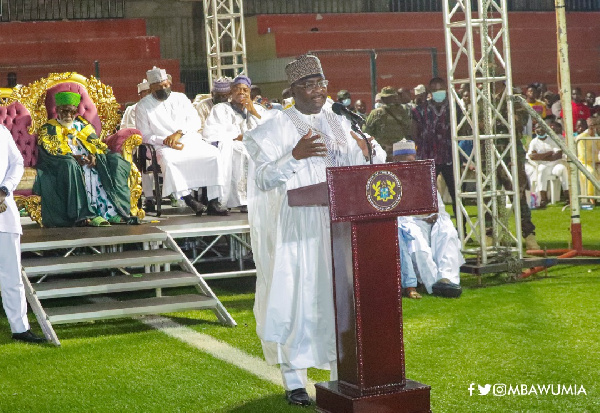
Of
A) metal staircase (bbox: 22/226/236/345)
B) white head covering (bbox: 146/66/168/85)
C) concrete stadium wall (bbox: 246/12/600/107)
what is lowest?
metal staircase (bbox: 22/226/236/345)

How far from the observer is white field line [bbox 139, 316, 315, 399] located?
6.02m

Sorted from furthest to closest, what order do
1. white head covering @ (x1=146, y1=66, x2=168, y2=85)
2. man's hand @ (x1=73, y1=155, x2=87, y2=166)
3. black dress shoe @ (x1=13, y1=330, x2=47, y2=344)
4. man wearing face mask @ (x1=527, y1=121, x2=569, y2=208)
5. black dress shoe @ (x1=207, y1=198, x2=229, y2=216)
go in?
man wearing face mask @ (x1=527, y1=121, x2=569, y2=208) < white head covering @ (x1=146, y1=66, x2=168, y2=85) < black dress shoe @ (x1=207, y1=198, x2=229, y2=216) < man's hand @ (x1=73, y1=155, x2=87, y2=166) < black dress shoe @ (x1=13, y1=330, x2=47, y2=344)

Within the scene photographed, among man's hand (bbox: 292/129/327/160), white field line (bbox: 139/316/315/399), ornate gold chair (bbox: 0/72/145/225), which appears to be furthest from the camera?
ornate gold chair (bbox: 0/72/145/225)

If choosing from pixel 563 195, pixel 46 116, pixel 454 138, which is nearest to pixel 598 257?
pixel 454 138

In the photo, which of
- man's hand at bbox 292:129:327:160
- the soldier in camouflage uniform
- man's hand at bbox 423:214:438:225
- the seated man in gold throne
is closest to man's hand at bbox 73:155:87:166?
the seated man in gold throne

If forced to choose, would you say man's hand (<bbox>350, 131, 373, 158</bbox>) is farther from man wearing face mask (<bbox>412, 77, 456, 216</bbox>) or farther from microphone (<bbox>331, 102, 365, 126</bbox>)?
man wearing face mask (<bbox>412, 77, 456, 216</bbox>)

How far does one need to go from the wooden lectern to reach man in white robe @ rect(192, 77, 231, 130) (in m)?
6.55

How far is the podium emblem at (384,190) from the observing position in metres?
4.45

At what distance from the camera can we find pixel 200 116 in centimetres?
1124

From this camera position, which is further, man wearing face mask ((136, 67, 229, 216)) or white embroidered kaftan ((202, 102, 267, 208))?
white embroidered kaftan ((202, 102, 267, 208))

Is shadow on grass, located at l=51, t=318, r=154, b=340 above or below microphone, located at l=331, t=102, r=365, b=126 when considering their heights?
below

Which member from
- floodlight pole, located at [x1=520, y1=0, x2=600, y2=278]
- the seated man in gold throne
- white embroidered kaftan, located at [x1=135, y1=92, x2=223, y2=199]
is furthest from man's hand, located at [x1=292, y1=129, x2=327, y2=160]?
white embroidered kaftan, located at [x1=135, y1=92, x2=223, y2=199]

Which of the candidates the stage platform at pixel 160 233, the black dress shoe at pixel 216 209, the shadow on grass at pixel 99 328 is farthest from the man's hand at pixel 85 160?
the shadow on grass at pixel 99 328

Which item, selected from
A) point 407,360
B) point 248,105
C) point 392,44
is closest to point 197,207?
point 248,105
